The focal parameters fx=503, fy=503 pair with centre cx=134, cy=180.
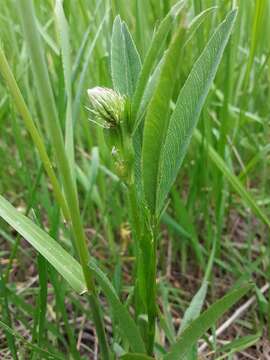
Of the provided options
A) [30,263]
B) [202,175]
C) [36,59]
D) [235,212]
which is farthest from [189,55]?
[36,59]

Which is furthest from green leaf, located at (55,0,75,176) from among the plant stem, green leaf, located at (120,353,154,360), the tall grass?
green leaf, located at (120,353,154,360)

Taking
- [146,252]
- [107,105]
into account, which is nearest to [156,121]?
[107,105]

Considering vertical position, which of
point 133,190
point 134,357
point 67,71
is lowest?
point 134,357

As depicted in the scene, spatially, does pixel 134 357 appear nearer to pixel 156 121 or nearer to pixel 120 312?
pixel 120 312

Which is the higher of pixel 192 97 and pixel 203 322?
pixel 192 97

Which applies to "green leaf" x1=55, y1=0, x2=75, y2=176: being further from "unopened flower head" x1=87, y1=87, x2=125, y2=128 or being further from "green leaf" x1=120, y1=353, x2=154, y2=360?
"green leaf" x1=120, y1=353, x2=154, y2=360

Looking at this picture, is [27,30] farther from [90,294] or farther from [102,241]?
[102,241]
